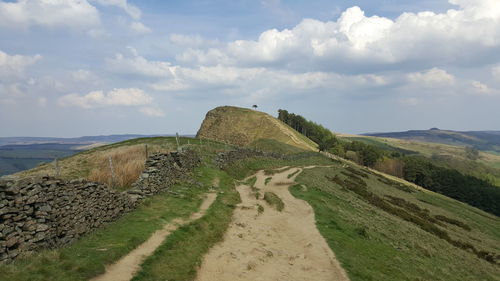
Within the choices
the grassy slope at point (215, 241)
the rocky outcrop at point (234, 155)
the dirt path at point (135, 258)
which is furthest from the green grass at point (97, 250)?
the rocky outcrop at point (234, 155)

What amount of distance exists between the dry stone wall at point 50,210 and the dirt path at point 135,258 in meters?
3.68

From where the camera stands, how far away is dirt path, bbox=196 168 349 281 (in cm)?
1672

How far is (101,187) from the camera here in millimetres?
20484

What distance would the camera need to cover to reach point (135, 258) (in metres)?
15.5

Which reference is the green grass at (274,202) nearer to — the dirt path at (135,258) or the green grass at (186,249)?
the green grass at (186,249)

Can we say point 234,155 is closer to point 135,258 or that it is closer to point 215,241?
point 215,241

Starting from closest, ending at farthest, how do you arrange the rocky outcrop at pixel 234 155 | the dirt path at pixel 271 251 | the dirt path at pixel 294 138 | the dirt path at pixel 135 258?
the dirt path at pixel 135 258, the dirt path at pixel 271 251, the rocky outcrop at pixel 234 155, the dirt path at pixel 294 138

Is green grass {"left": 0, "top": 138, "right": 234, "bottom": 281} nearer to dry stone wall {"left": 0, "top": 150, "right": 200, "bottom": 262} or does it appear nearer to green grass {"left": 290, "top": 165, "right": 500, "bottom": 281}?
dry stone wall {"left": 0, "top": 150, "right": 200, "bottom": 262}

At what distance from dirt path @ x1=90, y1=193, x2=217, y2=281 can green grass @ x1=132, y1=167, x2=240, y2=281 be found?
1.09 feet

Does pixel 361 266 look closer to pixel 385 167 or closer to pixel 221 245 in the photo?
pixel 221 245

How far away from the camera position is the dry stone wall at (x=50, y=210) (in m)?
13.7

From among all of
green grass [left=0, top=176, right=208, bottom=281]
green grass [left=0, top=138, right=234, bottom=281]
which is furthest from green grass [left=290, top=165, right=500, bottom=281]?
green grass [left=0, top=176, right=208, bottom=281]

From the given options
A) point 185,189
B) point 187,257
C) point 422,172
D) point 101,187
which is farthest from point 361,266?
point 422,172

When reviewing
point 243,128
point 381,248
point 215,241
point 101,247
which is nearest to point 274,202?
point 381,248
